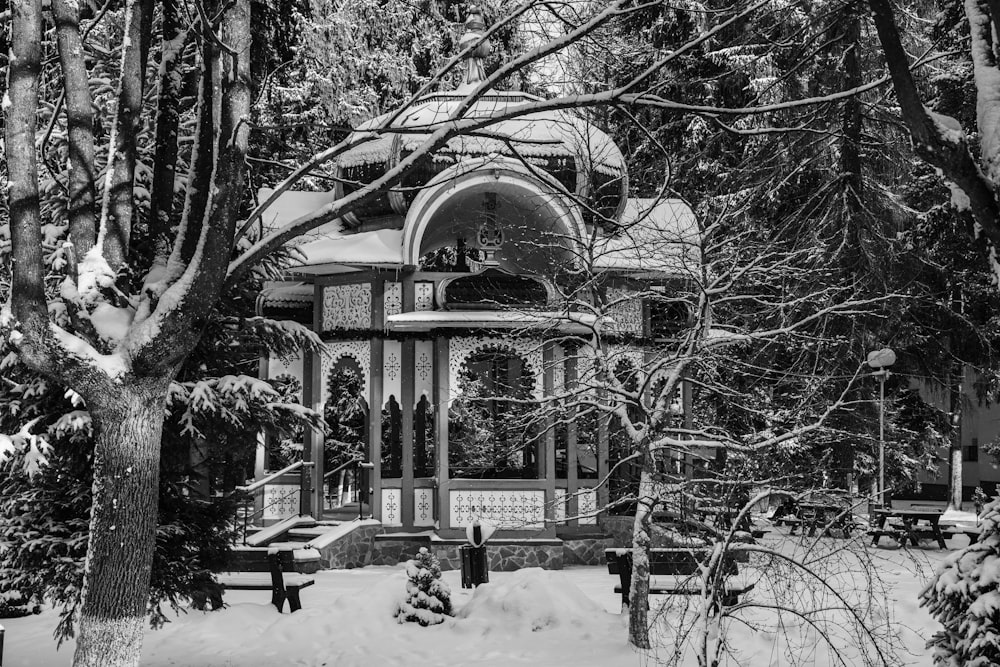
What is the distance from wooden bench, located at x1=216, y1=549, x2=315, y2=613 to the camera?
10906 millimetres

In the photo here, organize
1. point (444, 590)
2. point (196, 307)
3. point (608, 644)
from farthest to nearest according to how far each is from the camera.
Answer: point (444, 590)
point (608, 644)
point (196, 307)

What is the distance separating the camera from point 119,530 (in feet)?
20.8

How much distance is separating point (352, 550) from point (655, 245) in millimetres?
7787

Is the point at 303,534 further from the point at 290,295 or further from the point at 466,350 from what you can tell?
the point at 290,295

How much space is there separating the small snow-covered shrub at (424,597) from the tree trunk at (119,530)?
4.17m

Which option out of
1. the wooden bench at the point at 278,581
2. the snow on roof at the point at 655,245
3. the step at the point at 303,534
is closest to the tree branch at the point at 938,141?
the snow on roof at the point at 655,245

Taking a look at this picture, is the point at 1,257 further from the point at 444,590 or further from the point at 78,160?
the point at 444,590

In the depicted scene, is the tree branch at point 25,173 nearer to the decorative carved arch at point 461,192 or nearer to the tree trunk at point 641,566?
the tree trunk at point 641,566

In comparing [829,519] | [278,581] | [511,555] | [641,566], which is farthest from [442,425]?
[829,519]

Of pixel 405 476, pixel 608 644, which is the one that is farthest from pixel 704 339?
pixel 405 476

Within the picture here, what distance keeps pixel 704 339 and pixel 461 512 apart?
714cm

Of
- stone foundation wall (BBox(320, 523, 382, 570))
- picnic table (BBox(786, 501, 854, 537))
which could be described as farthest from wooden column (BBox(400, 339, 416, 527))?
picnic table (BBox(786, 501, 854, 537))

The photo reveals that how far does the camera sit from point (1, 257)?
28.7ft

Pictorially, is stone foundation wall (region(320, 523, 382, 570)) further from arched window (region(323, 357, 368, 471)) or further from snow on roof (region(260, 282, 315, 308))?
arched window (region(323, 357, 368, 471))
